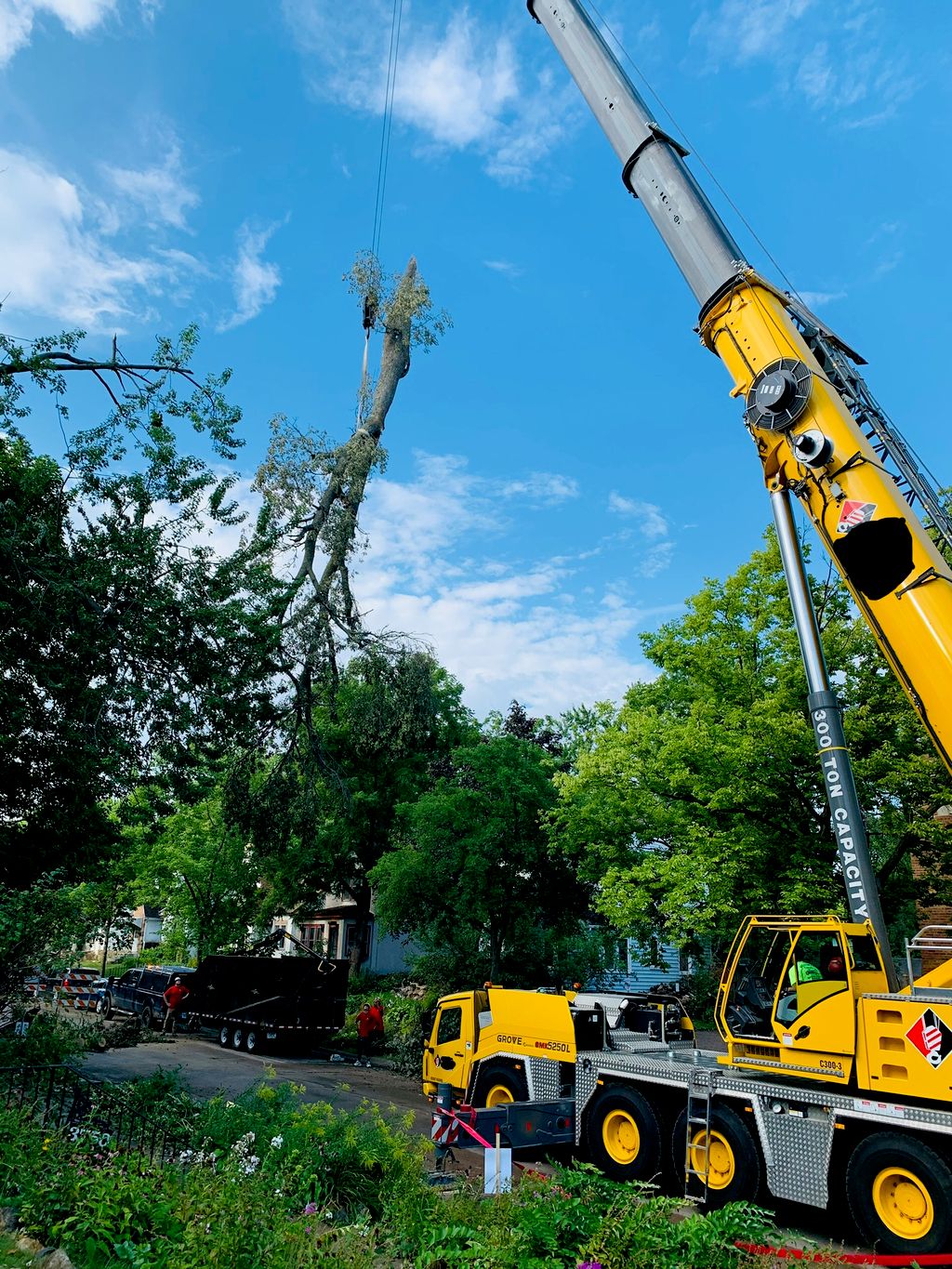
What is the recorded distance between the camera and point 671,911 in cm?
1695

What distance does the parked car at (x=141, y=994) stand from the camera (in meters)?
26.5

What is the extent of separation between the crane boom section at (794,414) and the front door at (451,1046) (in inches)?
356

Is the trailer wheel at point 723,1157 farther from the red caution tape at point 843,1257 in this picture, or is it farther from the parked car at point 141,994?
the parked car at point 141,994

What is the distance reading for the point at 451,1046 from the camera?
1459 centimetres

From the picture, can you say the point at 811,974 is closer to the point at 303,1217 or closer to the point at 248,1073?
the point at 303,1217

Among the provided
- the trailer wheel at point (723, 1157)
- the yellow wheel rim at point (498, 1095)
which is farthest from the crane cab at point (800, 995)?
the yellow wheel rim at point (498, 1095)

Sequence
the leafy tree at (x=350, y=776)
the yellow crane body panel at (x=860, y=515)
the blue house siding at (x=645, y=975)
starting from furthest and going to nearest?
the blue house siding at (x=645, y=975) < the leafy tree at (x=350, y=776) < the yellow crane body panel at (x=860, y=515)

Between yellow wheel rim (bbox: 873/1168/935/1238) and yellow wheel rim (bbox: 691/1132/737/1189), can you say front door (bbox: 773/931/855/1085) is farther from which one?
yellow wheel rim (bbox: 691/1132/737/1189)

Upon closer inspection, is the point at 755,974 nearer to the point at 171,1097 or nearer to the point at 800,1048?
the point at 800,1048

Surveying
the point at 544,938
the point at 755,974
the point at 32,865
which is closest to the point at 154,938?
the point at 544,938

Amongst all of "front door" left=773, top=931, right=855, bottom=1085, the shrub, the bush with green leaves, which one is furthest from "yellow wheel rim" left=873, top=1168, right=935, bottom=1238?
the shrub

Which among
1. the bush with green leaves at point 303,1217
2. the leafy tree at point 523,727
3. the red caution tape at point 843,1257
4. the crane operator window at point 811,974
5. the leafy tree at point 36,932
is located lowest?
the red caution tape at point 843,1257

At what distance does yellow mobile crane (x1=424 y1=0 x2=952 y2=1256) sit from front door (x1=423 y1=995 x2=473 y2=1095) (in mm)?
1864

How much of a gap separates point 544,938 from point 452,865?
3737mm
